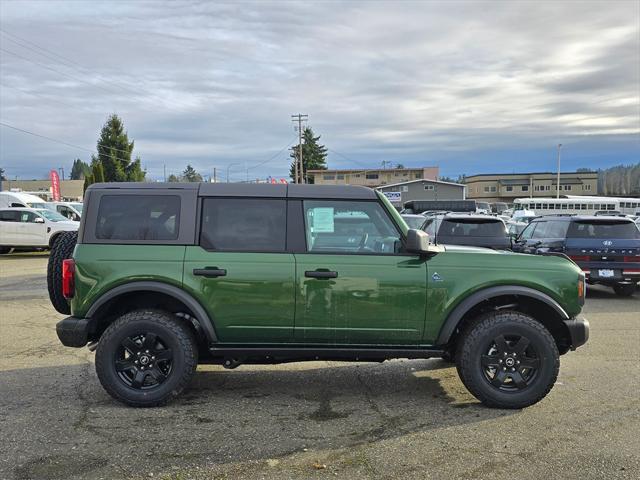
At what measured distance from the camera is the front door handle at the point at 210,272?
14.7 ft

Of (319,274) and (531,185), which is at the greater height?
(531,185)

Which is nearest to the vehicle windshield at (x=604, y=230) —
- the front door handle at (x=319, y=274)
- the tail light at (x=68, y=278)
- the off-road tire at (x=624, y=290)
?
the off-road tire at (x=624, y=290)

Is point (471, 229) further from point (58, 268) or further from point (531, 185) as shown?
point (531, 185)

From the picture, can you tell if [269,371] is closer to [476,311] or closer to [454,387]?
[454,387]

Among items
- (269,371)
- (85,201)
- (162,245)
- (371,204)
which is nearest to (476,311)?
(371,204)

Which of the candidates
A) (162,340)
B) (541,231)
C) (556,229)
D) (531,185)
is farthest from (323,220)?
(531,185)

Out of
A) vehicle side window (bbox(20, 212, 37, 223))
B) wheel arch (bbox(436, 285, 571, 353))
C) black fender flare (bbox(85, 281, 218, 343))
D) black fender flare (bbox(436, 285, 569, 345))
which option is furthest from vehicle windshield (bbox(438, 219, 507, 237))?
vehicle side window (bbox(20, 212, 37, 223))

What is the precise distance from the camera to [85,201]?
4699 mm

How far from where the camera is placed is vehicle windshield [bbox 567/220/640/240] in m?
→ 10.5

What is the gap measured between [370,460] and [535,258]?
2.26 meters

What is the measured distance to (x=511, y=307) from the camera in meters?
4.88

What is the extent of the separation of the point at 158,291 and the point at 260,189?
1227 millimetres

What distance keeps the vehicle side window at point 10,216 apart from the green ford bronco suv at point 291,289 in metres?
16.7

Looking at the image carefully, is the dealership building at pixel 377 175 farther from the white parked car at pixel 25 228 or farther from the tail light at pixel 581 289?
the tail light at pixel 581 289
